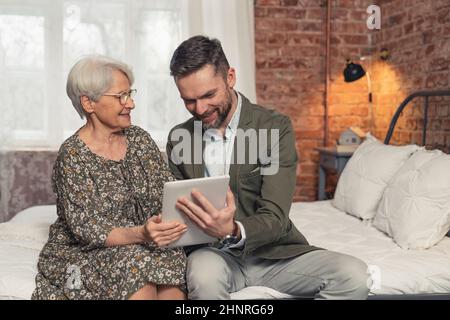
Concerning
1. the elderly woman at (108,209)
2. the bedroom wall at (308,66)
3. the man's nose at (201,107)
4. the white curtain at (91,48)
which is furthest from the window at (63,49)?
the man's nose at (201,107)

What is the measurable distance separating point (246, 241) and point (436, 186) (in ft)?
3.24

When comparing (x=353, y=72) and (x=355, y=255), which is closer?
(x=355, y=255)

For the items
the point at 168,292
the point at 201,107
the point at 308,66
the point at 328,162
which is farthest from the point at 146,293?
the point at 308,66

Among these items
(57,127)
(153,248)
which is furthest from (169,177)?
(57,127)

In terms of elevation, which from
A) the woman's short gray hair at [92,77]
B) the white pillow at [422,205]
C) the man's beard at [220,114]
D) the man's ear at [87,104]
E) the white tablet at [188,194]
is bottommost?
the white pillow at [422,205]

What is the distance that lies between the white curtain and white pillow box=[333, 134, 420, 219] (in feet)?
3.87

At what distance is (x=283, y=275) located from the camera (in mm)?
1865

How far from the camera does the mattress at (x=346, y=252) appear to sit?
6.07ft

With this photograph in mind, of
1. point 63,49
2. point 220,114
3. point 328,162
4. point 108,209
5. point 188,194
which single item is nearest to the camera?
point 188,194

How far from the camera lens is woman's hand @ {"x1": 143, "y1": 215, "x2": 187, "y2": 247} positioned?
5.31 feet

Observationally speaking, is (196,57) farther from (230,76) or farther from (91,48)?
(91,48)

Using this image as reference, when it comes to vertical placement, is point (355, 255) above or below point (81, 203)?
below

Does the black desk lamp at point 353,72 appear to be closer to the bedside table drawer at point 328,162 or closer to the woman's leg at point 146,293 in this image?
the bedside table drawer at point 328,162

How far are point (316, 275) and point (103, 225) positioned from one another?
68 cm
